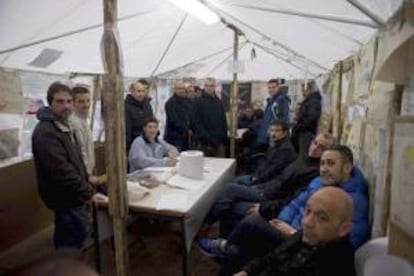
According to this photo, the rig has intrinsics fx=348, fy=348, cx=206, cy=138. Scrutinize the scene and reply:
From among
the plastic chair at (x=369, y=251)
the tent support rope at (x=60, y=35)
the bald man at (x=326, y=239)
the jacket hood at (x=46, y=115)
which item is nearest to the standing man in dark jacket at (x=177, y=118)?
the tent support rope at (x=60, y=35)

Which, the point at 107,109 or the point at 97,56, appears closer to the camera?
the point at 107,109

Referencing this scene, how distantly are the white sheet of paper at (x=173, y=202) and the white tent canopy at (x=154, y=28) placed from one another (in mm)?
1342

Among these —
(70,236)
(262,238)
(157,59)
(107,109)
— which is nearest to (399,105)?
(262,238)

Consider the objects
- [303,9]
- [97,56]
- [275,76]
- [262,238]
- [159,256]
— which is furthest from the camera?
[275,76]

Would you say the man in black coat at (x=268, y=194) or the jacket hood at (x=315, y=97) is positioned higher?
the jacket hood at (x=315, y=97)

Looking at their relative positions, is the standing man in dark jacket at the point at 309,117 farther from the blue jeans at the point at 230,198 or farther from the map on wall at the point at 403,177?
the map on wall at the point at 403,177

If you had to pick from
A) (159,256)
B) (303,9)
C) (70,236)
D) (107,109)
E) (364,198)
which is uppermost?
(303,9)

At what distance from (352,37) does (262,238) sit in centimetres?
142

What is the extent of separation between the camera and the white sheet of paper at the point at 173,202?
2182 mm

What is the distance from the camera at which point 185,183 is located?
8.82 ft

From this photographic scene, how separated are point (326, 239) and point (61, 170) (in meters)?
1.59

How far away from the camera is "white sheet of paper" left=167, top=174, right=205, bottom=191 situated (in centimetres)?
262

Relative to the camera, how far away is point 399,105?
1558 millimetres

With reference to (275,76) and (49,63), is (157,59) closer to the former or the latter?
(49,63)
